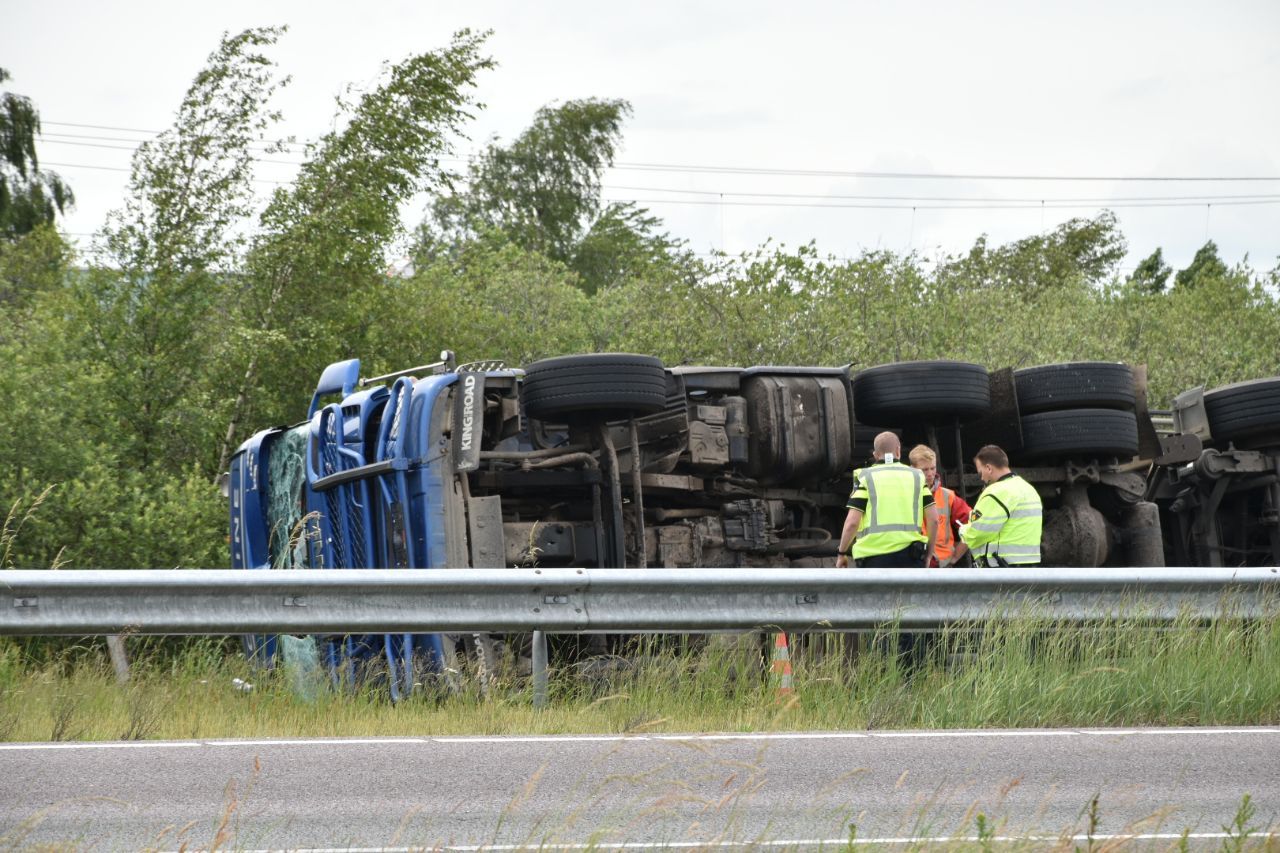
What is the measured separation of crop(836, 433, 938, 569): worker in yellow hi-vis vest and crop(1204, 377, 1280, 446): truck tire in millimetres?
2922

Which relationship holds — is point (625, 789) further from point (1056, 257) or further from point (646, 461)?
point (1056, 257)

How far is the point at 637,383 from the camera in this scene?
27.9 feet

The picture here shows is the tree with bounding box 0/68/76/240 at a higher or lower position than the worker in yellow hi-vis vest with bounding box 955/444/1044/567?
higher

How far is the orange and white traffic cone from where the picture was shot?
22.4ft

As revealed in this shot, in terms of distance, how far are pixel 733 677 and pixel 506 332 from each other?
14717mm

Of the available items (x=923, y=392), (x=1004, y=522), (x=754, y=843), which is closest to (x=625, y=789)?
(x=754, y=843)

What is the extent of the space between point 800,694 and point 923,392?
302 centimetres

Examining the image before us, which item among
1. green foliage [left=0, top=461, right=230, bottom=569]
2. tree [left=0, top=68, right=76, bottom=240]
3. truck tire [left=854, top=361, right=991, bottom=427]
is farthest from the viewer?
tree [left=0, top=68, right=76, bottom=240]

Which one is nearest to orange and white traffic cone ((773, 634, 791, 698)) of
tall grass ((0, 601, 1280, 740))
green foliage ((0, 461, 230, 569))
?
tall grass ((0, 601, 1280, 740))

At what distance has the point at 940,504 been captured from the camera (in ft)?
28.8

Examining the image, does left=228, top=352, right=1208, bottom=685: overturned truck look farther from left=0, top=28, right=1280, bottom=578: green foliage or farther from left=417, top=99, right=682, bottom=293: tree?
left=417, top=99, right=682, bottom=293: tree

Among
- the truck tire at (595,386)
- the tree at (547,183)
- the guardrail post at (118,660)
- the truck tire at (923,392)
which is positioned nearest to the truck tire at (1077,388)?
the truck tire at (923,392)

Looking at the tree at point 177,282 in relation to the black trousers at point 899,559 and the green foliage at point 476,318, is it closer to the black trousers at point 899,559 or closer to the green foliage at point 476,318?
the green foliage at point 476,318

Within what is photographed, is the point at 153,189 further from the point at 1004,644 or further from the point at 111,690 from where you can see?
the point at 1004,644
